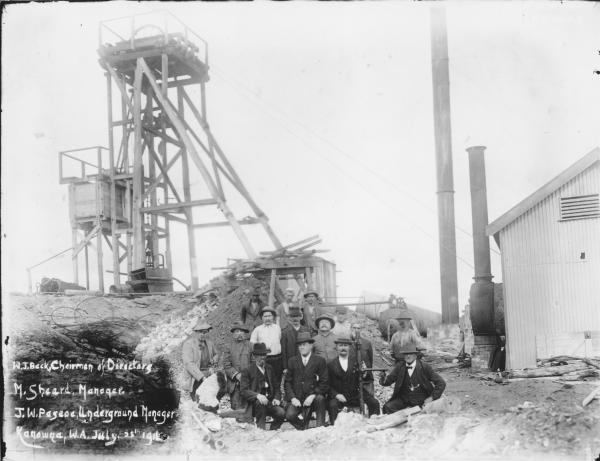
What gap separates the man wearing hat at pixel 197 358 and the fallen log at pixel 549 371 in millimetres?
5478

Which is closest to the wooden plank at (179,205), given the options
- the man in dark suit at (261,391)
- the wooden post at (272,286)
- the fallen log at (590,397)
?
the wooden post at (272,286)

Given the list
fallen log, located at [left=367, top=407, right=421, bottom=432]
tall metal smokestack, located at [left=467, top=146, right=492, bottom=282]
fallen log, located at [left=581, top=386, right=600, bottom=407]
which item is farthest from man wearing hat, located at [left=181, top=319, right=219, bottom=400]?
tall metal smokestack, located at [left=467, top=146, right=492, bottom=282]

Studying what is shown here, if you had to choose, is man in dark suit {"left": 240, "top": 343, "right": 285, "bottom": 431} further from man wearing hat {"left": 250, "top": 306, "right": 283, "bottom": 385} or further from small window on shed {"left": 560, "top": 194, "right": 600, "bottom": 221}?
small window on shed {"left": 560, "top": 194, "right": 600, "bottom": 221}

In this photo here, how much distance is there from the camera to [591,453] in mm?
7523

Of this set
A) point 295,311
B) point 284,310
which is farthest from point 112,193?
point 295,311

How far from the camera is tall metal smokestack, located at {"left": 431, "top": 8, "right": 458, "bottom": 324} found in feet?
58.5

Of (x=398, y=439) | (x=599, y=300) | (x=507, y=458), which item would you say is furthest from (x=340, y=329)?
(x=599, y=300)

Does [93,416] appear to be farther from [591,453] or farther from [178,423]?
[591,453]

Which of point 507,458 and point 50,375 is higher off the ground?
point 50,375

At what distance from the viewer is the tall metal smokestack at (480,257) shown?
15.1 meters

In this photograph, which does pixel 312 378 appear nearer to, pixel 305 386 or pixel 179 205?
pixel 305 386

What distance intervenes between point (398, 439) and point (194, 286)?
1014 centimetres

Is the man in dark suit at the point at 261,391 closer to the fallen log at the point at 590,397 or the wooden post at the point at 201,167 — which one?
the fallen log at the point at 590,397

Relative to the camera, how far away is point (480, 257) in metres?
15.5
